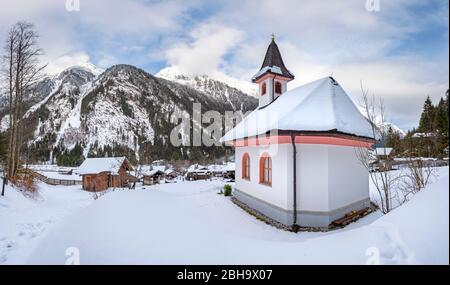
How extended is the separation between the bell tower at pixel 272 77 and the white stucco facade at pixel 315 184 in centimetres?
566

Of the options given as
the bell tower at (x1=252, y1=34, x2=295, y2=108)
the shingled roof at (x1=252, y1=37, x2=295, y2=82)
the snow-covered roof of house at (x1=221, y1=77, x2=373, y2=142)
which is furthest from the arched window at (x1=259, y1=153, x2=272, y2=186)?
the shingled roof at (x1=252, y1=37, x2=295, y2=82)

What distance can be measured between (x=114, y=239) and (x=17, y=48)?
16.1 metres

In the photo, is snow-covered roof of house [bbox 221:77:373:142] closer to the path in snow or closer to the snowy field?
the snowy field

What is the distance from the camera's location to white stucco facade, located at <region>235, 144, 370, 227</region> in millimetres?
7160

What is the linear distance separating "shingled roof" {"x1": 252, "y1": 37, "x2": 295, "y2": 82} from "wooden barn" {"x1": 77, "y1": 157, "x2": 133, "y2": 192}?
27.3 m

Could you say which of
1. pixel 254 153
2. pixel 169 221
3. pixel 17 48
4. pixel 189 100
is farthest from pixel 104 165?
pixel 189 100

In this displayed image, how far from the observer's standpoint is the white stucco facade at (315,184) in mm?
7160

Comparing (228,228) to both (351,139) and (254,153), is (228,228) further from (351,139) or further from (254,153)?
(351,139)

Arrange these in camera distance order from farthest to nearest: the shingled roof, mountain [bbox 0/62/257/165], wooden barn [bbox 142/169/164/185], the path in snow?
1. mountain [bbox 0/62/257/165]
2. wooden barn [bbox 142/169/164/185]
3. the shingled roof
4. the path in snow

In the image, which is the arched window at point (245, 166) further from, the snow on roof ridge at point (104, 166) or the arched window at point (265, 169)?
the snow on roof ridge at point (104, 166)

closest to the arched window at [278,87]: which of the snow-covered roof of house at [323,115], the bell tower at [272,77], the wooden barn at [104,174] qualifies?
the bell tower at [272,77]

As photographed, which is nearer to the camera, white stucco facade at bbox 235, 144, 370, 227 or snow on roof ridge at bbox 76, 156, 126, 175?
white stucco facade at bbox 235, 144, 370, 227

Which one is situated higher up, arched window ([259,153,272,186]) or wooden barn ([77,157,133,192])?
arched window ([259,153,272,186])
